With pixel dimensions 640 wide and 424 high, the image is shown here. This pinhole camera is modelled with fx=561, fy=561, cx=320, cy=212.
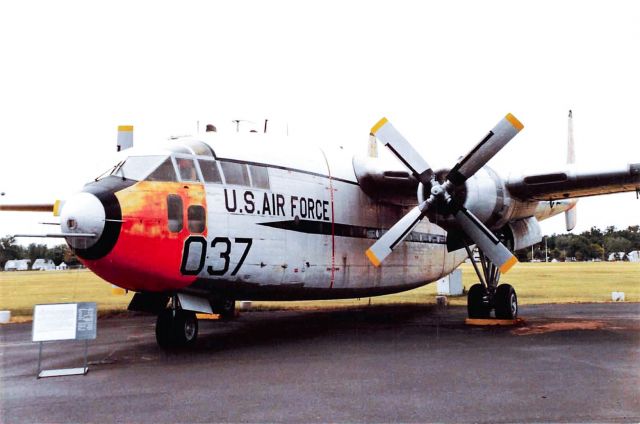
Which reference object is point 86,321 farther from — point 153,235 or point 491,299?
point 491,299

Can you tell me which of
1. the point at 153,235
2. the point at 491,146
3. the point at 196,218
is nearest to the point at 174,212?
the point at 196,218

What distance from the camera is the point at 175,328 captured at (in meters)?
10.4

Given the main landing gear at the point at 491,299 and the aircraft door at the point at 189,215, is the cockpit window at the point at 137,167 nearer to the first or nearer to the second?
the aircraft door at the point at 189,215

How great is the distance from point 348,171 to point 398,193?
4.86 feet

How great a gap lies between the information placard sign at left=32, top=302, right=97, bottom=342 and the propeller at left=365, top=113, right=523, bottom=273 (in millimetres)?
5922

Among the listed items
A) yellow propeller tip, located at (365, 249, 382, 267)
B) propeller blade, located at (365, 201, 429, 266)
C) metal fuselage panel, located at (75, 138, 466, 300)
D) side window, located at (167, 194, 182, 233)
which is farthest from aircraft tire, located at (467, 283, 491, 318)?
side window, located at (167, 194, 182, 233)

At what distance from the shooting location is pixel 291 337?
12.8 meters

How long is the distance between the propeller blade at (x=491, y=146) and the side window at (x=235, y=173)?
451 centimetres

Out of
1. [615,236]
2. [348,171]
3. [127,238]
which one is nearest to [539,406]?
[127,238]

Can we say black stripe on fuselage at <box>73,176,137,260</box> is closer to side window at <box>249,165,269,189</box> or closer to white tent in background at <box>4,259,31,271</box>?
side window at <box>249,165,269,189</box>

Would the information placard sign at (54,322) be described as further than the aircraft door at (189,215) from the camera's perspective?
No

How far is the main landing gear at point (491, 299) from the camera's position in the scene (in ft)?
49.9

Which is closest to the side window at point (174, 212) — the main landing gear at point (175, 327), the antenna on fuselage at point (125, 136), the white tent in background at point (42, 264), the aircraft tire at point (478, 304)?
the main landing gear at point (175, 327)

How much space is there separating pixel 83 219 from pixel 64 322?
1.60 meters
